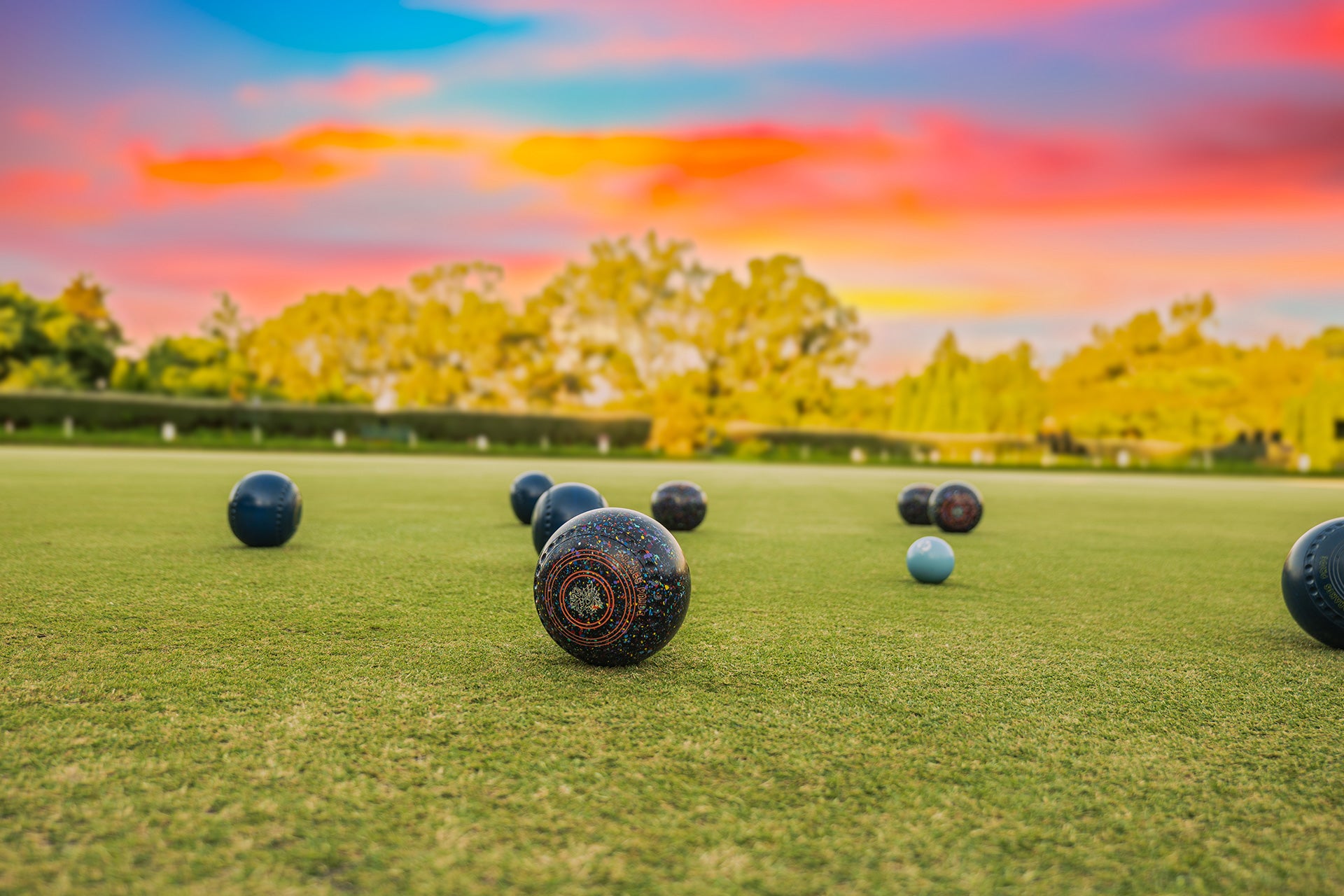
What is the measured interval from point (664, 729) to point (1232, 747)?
257 cm

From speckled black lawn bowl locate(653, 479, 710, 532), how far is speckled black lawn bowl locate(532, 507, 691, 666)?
7454mm

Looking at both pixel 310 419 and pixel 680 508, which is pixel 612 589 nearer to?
pixel 680 508

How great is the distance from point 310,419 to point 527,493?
4461 centimetres

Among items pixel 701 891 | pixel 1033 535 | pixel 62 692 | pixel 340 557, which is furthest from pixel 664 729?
pixel 1033 535

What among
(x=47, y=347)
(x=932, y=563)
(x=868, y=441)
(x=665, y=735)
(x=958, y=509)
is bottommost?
(x=665, y=735)

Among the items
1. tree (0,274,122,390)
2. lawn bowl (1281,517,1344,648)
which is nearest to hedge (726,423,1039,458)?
tree (0,274,122,390)

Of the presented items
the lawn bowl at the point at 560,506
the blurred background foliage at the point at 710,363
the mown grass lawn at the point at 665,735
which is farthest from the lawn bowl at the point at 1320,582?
the blurred background foliage at the point at 710,363

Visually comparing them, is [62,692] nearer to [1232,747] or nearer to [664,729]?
[664,729]

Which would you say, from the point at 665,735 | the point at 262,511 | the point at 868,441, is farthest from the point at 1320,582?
the point at 868,441

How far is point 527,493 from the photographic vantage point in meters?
13.1

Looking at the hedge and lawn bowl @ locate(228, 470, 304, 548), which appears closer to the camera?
lawn bowl @ locate(228, 470, 304, 548)

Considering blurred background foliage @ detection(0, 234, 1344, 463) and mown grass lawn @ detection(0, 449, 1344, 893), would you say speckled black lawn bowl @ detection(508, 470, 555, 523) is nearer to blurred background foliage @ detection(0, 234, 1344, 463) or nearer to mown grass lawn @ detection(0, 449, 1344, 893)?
mown grass lawn @ detection(0, 449, 1344, 893)

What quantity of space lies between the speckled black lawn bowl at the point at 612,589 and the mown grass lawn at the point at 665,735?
228 mm

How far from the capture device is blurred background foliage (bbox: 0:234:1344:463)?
57.9 metres
